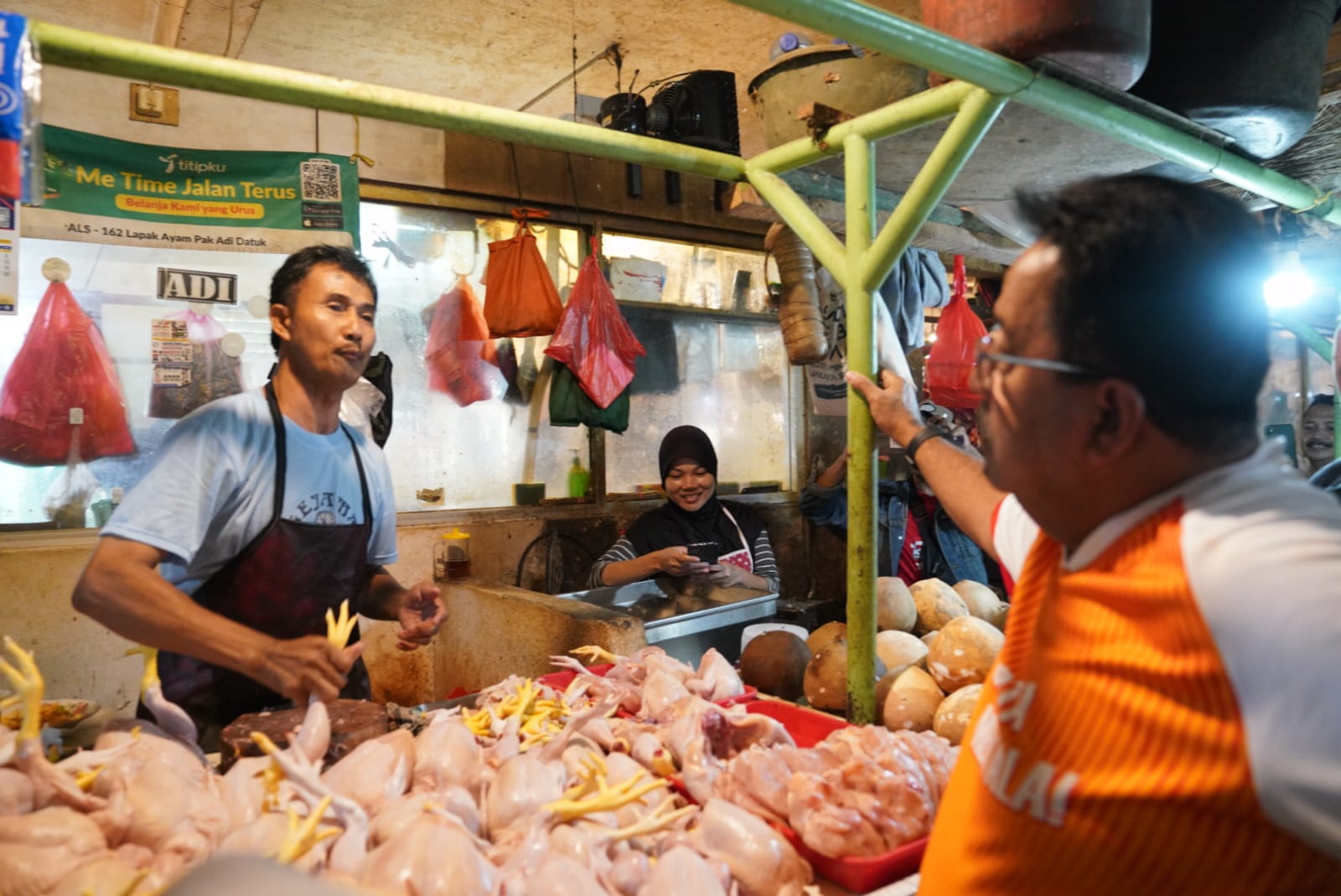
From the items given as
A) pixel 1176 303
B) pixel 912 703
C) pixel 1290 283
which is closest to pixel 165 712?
pixel 912 703

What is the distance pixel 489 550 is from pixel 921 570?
3304 millimetres

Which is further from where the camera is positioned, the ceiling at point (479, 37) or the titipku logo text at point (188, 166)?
the ceiling at point (479, 37)

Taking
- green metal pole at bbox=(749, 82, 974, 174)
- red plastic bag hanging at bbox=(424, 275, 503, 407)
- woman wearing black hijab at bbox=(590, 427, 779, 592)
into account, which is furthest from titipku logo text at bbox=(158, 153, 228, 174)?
green metal pole at bbox=(749, 82, 974, 174)

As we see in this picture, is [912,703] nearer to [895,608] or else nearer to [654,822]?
[895,608]

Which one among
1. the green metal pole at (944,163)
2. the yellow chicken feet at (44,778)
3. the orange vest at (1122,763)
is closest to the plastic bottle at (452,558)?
the yellow chicken feet at (44,778)

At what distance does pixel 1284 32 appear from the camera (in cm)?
239

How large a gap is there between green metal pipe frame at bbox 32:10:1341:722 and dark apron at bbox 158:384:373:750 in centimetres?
120

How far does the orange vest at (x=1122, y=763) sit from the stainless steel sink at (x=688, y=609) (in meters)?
2.41

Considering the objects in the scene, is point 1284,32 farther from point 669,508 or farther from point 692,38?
point 669,508

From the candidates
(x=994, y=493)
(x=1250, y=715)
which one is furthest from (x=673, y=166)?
(x=1250, y=715)

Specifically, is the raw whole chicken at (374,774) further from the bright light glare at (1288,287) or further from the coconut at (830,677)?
the bright light glare at (1288,287)

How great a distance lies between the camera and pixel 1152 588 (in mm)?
960

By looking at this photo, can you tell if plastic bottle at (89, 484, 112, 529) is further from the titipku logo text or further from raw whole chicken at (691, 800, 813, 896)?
raw whole chicken at (691, 800, 813, 896)

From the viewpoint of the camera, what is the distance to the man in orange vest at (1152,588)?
846 millimetres
